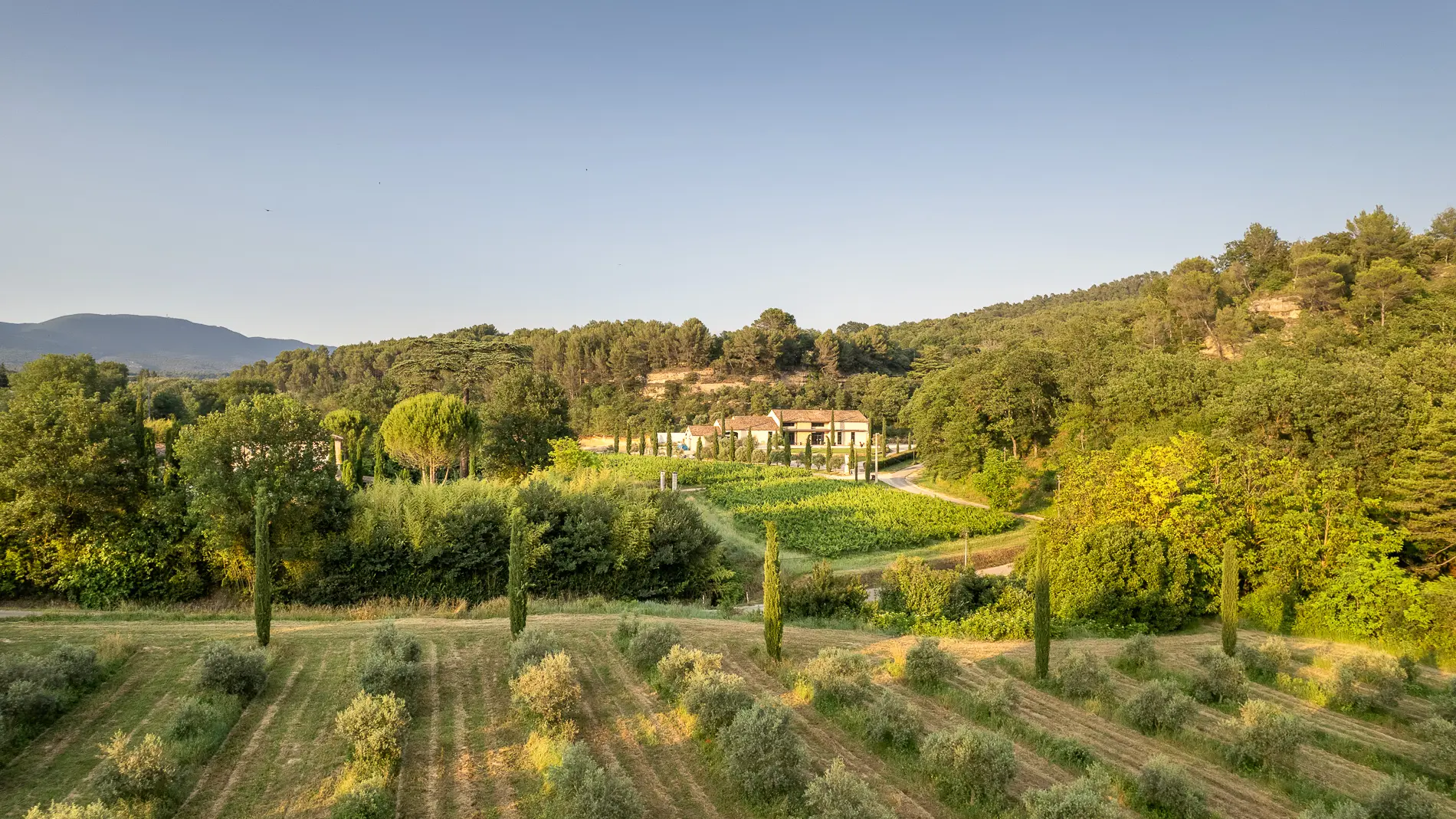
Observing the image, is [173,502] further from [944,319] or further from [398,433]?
[944,319]

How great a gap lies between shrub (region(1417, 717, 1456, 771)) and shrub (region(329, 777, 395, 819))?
56.3ft

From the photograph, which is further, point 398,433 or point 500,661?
point 398,433

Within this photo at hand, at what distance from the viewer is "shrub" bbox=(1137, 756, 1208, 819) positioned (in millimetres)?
9219

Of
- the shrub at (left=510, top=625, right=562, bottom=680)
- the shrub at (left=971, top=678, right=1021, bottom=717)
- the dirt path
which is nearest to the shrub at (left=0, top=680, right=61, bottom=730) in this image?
the shrub at (left=510, top=625, right=562, bottom=680)

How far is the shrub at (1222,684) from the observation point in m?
14.8

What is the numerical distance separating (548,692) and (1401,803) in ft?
40.9

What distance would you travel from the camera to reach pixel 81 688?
11.7 meters

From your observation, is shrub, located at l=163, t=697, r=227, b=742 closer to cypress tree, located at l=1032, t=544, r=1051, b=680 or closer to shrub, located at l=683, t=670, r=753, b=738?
shrub, located at l=683, t=670, r=753, b=738

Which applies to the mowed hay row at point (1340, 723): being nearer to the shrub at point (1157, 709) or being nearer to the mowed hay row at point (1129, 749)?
the shrub at point (1157, 709)

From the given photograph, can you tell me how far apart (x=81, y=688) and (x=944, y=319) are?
138 m

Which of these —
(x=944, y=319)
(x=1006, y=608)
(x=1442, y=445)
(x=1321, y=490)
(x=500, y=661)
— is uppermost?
(x=944, y=319)

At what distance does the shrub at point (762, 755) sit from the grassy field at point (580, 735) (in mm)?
326

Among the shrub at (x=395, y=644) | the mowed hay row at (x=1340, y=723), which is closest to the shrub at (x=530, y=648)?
the shrub at (x=395, y=644)

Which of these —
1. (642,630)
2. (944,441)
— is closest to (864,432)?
(944,441)
